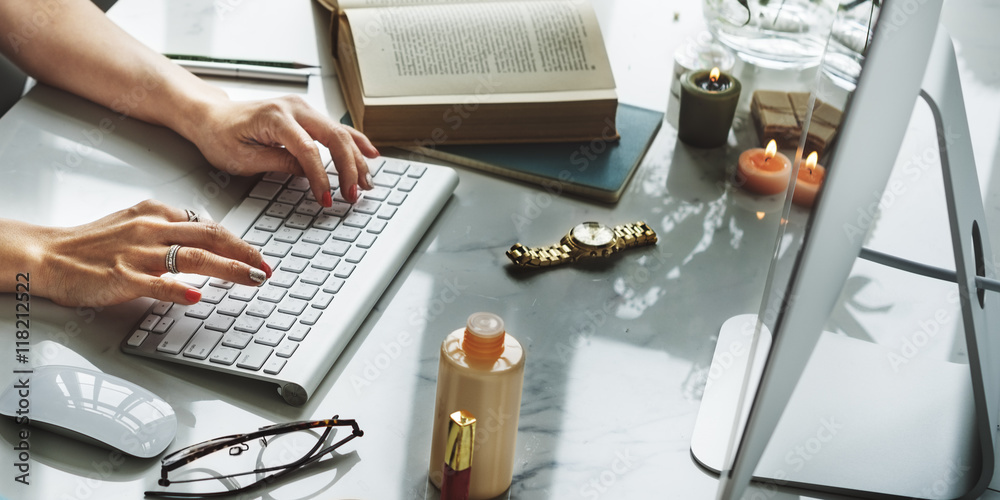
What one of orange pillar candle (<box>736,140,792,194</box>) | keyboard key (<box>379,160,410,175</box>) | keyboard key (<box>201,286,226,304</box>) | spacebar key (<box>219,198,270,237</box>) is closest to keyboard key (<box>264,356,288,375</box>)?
keyboard key (<box>201,286,226,304</box>)

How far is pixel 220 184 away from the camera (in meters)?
1.02

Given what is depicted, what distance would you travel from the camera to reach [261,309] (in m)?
0.81

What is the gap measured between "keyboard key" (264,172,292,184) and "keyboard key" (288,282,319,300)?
202 mm

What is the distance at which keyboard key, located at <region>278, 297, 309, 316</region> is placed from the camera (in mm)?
808

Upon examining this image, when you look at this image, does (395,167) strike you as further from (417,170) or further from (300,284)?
(300,284)

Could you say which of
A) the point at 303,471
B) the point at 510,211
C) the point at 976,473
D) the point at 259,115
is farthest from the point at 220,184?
the point at 976,473

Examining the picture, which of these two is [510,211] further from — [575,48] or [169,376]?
[169,376]

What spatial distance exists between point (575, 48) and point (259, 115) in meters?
0.41

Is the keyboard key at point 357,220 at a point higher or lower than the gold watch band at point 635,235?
higher

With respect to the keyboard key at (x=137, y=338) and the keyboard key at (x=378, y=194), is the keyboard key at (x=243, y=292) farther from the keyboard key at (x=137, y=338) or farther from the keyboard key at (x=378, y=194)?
the keyboard key at (x=378, y=194)

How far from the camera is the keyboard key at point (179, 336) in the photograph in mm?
764

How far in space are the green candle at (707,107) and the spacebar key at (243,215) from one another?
0.55m

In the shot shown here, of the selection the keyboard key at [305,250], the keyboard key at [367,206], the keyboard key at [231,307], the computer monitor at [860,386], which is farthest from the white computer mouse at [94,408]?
the computer monitor at [860,386]

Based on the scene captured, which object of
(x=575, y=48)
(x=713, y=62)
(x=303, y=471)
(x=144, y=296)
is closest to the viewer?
(x=303, y=471)
